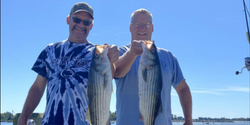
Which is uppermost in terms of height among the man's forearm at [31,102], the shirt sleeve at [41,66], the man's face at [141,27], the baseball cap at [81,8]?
the baseball cap at [81,8]

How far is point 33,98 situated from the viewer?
427 cm

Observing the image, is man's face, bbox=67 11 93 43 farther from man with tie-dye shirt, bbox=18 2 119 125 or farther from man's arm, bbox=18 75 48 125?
man's arm, bbox=18 75 48 125

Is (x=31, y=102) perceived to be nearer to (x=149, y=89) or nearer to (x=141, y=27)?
(x=141, y=27)

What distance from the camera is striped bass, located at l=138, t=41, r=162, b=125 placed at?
105 inches

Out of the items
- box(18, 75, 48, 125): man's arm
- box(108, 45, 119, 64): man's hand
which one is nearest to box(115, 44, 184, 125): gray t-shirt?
box(108, 45, 119, 64): man's hand

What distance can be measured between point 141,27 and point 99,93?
1768 millimetres

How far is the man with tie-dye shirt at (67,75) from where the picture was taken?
3.78 metres

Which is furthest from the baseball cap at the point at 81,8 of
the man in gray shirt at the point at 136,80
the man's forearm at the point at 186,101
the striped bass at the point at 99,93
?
the man's forearm at the point at 186,101

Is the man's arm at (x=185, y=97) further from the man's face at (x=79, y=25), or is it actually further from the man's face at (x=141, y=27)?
the man's face at (x=79, y=25)

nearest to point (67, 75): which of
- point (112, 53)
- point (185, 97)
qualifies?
point (112, 53)

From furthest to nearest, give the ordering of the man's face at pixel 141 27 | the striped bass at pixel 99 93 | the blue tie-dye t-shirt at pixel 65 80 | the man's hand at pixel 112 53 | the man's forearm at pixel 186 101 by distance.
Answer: the man's forearm at pixel 186 101
the man's face at pixel 141 27
the blue tie-dye t-shirt at pixel 65 80
the man's hand at pixel 112 53
the striped bass at pixel 99 93

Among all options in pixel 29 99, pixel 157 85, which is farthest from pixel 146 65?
pixel 29 99

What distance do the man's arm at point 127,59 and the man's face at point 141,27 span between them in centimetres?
77

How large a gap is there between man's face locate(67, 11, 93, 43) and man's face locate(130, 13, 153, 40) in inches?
38.8
